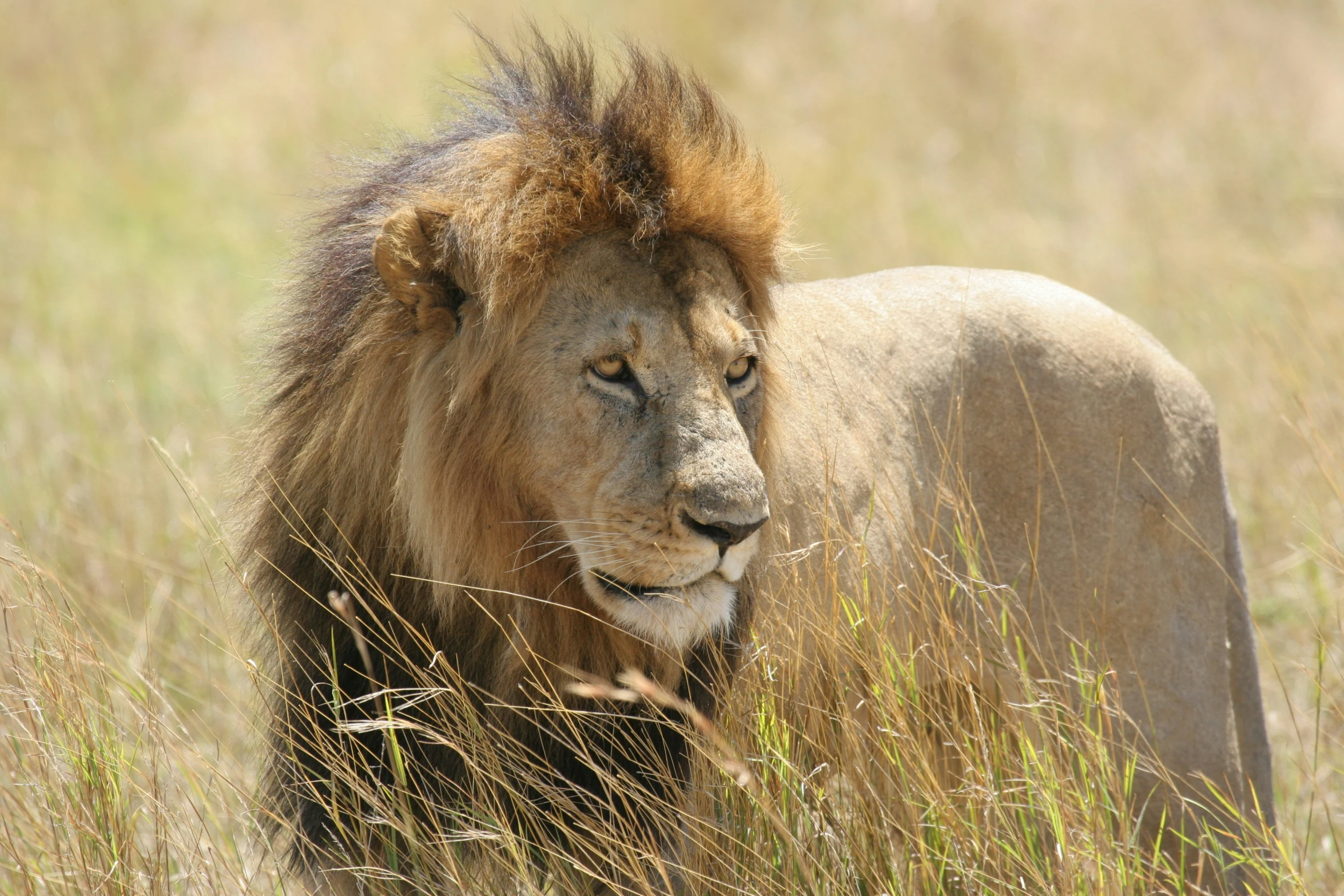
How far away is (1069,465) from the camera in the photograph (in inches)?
149

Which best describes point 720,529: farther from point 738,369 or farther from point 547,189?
point 547,189

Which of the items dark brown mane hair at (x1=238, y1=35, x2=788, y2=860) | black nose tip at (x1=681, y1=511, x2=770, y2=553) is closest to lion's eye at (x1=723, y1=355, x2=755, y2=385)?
dark brown mane hair at (x1=238, y1=35, x2=788, y2=860)

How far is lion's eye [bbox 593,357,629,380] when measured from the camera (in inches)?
108

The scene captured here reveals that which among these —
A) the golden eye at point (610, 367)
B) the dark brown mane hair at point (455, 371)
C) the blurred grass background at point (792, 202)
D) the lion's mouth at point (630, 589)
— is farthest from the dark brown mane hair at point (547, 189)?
the lion's mouth at point (630, 589)

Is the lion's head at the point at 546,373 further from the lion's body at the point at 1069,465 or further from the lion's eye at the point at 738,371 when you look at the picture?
the lion's body at the point at 1069,465

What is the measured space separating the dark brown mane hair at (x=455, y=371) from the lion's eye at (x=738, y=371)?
0.23m

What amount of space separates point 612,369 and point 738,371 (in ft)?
1.14

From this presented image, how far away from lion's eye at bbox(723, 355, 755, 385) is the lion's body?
0.69 m

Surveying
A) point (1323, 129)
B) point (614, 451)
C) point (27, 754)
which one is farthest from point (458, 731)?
point (1323, 129)

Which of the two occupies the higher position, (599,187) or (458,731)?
(599,187)

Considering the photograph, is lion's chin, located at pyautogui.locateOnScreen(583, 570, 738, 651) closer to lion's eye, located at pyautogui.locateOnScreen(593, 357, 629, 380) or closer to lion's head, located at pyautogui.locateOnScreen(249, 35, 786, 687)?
lion's head, located at pyautogui.locateOnScreen(249, 35, 786, 687)

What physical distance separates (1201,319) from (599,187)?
6584 mm

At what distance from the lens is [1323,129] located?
1299cm

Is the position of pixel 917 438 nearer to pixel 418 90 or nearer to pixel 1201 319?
pixel 1201 319
